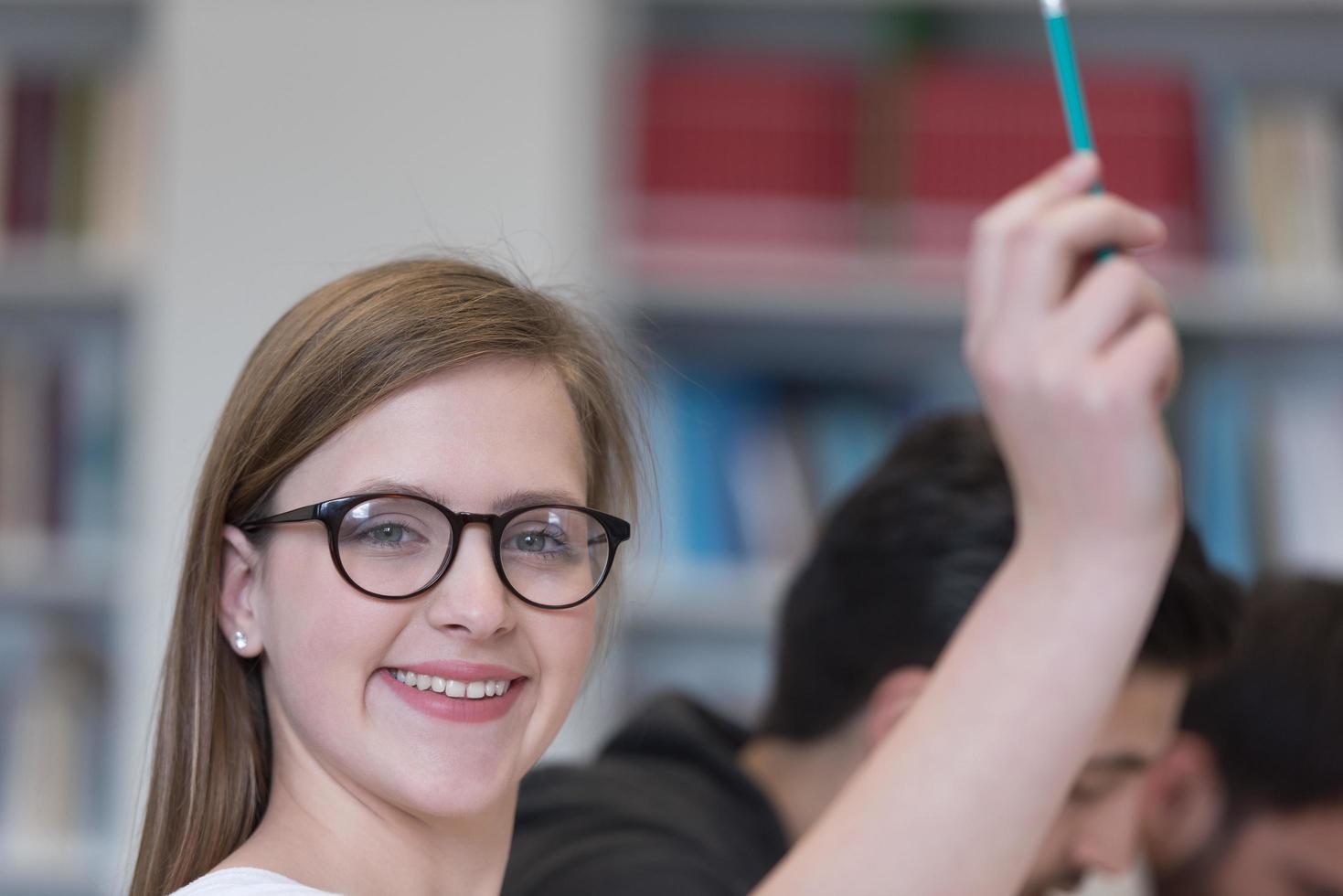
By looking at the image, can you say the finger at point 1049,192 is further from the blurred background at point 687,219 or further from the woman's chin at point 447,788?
the blurred background at point 687,219

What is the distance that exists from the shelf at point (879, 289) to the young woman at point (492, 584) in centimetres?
146

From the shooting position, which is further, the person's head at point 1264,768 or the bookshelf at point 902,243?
the bookshelf at point 902,243

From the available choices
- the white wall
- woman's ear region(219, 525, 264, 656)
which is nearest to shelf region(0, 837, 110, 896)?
the white wall

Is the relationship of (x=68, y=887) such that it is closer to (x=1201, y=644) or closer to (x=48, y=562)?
(x=48, y=562)

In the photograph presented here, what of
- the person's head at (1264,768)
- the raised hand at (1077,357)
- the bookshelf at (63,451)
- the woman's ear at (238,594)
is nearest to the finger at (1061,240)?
the raised hand at (1077,357)

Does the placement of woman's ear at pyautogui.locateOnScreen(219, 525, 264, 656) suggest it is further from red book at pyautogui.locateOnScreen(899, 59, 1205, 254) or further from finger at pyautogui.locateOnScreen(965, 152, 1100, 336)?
red book at pyautogui.locateOnScreen(899, 59, 1205, 254)

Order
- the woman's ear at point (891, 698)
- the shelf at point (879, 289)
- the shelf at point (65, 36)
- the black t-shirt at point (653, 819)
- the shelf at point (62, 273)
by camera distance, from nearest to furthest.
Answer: the black t-shirt at point (653, 819)
the woman's ear at point (891, 698)
the shelf at point (879, 289)
the shelf at point (62, 273)
the shelf at point (65, 36)

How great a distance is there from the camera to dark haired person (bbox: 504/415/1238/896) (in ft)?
3.89

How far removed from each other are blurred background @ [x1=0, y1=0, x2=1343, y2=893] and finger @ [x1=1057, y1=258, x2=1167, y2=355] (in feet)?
4.99

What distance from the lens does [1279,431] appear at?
7.29 ft

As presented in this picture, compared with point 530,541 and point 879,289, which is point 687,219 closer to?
point 879,289

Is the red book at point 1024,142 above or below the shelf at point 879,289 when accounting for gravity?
above

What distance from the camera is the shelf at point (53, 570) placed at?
2.34 metres

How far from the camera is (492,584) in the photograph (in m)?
0.73
